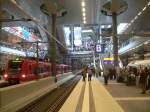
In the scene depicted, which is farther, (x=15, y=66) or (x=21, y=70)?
(x=15, y=66)

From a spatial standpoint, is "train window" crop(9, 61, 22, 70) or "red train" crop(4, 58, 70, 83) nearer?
"red train" crop(4, 58, 70, 83)

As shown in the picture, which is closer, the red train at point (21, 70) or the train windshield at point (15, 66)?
the red train at point (21, 70)

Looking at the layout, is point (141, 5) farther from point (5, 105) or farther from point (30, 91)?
point (5, 105)

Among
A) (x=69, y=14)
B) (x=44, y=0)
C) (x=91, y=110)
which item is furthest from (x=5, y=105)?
(x=69, y=14)

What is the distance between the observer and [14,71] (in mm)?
33969

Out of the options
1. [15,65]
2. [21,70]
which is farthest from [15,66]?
[21,70]

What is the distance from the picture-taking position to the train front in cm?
3272

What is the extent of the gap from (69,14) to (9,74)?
16.5m

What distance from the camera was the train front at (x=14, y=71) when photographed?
3272cm

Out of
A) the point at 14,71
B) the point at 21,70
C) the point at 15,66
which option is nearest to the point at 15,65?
the point at 15,66

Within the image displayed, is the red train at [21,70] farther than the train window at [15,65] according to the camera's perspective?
No

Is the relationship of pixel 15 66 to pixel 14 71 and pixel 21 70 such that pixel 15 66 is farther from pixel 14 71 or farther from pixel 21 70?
pixel 21 70

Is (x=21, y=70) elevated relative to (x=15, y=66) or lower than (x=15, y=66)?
lower

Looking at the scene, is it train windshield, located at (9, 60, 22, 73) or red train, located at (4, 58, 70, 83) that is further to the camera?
train windshield, located at (9, 60, 22, 73)
